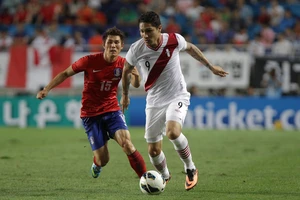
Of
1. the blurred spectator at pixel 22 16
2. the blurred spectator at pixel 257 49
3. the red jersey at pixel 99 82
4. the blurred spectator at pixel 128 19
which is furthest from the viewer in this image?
the blurred spectator at pixel 22 16

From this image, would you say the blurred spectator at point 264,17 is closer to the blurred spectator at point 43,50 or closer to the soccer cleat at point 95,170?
the blurred spectator at point 43,50

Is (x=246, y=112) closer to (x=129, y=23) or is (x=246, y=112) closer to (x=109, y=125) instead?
(x=129, y=23)

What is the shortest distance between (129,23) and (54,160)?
13.0 metres

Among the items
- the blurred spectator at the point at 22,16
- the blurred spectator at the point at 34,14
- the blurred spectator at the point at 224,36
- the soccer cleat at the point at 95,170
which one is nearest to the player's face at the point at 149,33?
the soccer cleat at the point at 95,170

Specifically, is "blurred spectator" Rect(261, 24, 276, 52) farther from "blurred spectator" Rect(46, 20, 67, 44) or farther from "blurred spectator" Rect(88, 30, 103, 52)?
"blurred spectator" Rect(46, 20, 67, 44)

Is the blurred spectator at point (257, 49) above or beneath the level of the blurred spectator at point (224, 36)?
beneath

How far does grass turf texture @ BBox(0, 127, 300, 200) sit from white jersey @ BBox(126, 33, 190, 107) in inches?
48.9

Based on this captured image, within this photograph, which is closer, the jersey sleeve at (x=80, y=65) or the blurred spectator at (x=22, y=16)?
the jersey sleeve at (x=80, y=65)

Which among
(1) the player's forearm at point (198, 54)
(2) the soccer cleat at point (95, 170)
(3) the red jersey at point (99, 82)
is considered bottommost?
(2) the soccer cleat at point (95, 170)

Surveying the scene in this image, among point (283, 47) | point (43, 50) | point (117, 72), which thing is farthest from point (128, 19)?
point (117, 72)

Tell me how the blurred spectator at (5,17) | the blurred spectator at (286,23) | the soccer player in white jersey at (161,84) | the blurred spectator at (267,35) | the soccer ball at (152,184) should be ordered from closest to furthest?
the soccer ball at (152,184) < the soccer player in white jersey at (161,84) < the blurred spectator at (267,35) < the blurred spectator at (286,23) < the blurred spectator at (5,17)

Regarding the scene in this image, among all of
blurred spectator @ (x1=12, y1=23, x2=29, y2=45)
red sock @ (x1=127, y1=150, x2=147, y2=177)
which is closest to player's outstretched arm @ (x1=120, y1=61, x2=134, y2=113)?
red sock @ (x1=127, y1=150, x2=147, y2=177)

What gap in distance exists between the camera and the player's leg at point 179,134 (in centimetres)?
902

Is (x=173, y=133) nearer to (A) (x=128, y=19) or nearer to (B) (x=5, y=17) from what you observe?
(A) (x=128, y=19)
